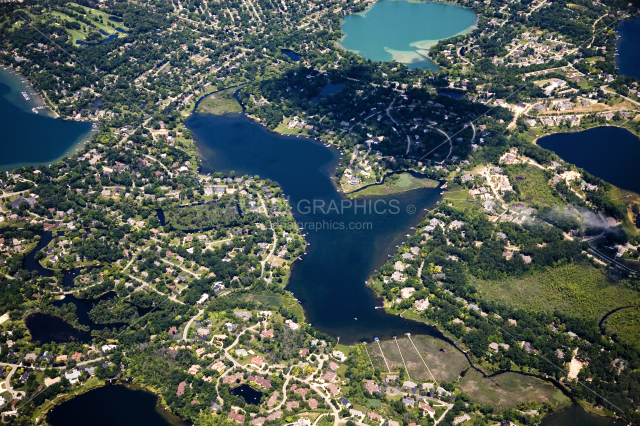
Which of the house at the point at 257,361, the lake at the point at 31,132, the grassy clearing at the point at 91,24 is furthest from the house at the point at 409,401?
the grassy clearing at the point at 91,24

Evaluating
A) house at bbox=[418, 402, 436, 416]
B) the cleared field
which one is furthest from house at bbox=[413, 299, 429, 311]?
house at bbox=[418, 402, 436, 416]

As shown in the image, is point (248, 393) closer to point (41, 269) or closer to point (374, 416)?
point (374, 416)

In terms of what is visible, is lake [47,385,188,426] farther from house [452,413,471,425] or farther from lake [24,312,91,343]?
house [452,413,471,425]

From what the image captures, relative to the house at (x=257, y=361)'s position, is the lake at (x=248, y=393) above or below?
below

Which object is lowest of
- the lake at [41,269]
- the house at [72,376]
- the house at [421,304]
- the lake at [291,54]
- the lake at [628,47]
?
the house at [72,376]

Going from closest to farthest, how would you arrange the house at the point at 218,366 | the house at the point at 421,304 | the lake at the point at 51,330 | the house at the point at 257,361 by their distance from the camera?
the house at the point at 218,366 → the house at the point at 257,361 → the lake at the point at 51,330 → the house at the point at 421,304

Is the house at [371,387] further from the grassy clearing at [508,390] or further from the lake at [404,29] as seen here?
the lake at [404,29]

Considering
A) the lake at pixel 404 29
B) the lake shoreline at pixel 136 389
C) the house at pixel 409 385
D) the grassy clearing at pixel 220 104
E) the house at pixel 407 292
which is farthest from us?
the lake at pixel 404 29
